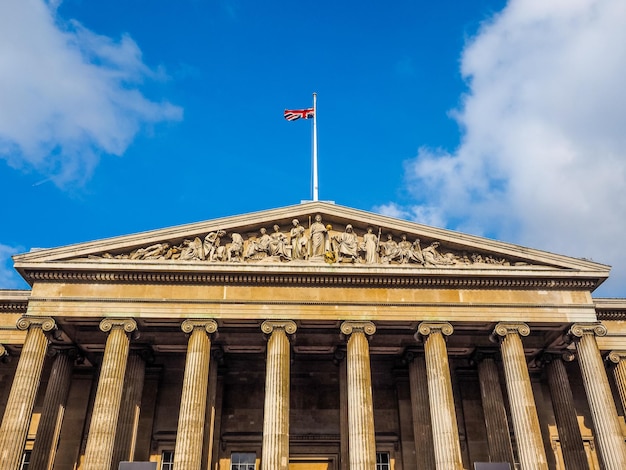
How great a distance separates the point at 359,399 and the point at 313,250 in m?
6.49

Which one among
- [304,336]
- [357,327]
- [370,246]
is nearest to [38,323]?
[304,336]

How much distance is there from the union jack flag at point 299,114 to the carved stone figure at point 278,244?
9156mm

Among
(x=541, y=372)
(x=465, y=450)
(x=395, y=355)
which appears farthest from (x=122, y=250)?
(x=541, y=372)

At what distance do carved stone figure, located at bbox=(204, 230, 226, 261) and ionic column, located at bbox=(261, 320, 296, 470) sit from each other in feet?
11.6

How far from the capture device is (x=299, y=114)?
33.5 m

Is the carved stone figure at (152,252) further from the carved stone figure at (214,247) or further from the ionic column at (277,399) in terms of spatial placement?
the ionic column at (277,399)

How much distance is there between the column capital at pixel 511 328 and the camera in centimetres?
2530

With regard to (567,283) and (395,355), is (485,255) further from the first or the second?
(395,355)

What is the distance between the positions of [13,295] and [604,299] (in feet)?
91.1

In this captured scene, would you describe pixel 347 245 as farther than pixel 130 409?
Yes

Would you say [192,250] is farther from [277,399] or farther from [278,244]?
[277,399]

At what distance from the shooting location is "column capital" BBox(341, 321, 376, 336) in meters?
25.1

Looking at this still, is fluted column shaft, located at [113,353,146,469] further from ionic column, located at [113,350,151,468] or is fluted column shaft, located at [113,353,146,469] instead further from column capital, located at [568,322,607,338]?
column capital, located at [568,322,607,338]

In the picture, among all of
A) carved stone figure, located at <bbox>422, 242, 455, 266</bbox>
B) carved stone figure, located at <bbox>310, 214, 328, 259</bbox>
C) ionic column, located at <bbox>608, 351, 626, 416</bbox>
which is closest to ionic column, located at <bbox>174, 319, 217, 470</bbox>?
carved stone figure, located at <bbox>310, 214, 328, 259</bbox>
